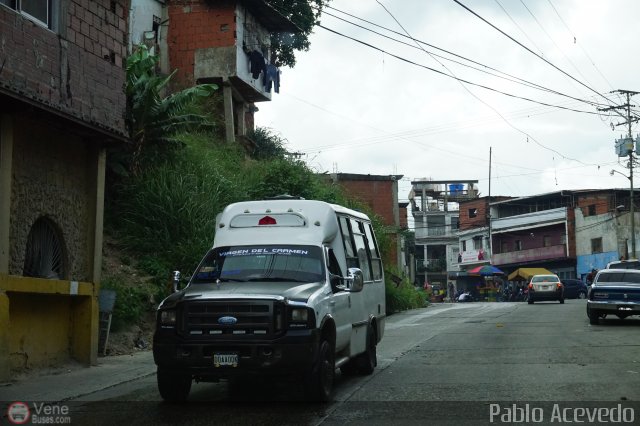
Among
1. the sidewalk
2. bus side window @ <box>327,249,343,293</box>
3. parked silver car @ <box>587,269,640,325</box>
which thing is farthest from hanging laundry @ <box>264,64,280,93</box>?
bus side window @ <box>327,249,343,293</box>

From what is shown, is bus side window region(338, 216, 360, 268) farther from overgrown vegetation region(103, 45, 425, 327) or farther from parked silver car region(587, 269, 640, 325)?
parked silver car region(587, 269, 640, 325)

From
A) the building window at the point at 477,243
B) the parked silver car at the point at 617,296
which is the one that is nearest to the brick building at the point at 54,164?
the parked silver car at the point at 617,296

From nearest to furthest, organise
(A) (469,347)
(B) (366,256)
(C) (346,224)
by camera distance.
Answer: (C) (346,224) < (B) (366,256) < (A) (469,347)

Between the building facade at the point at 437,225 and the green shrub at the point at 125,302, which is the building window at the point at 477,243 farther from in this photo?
the green shrub at the point at 125,302

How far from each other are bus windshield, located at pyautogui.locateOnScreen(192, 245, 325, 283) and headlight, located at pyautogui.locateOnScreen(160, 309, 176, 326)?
1.04 meters

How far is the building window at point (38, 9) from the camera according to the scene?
12.2 m

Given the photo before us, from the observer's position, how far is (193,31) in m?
34.2

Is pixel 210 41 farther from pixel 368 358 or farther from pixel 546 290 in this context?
pixel 368 358

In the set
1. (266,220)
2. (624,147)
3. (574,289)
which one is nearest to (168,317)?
(266,220)

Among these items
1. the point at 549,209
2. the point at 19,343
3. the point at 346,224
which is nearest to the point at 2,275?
the point at 19,343

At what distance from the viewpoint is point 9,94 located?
10867 millimetres

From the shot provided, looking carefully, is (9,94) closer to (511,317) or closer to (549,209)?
(511,317)

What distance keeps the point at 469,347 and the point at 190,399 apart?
749 centimetres

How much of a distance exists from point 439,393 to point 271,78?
29.1 metres
